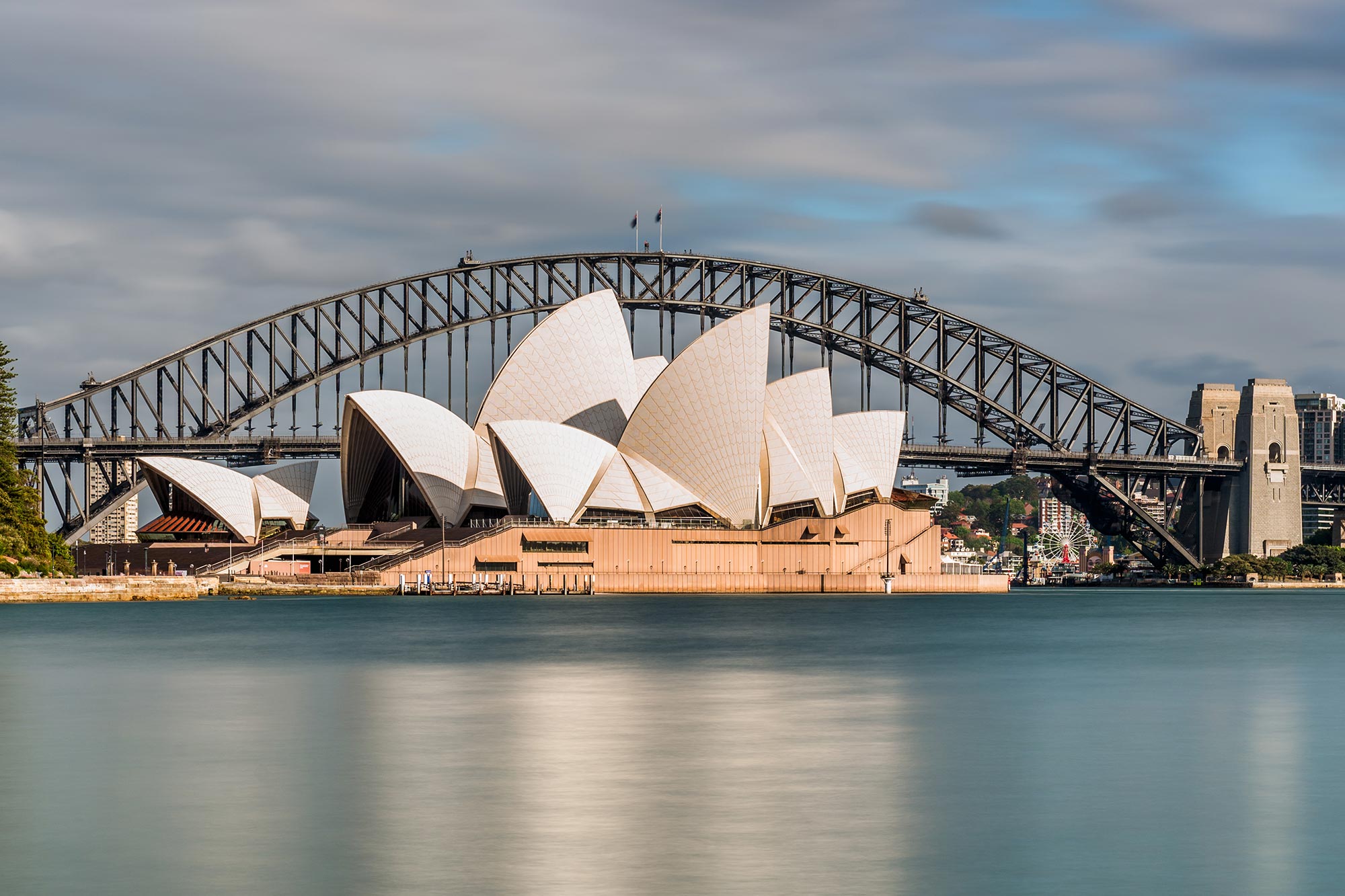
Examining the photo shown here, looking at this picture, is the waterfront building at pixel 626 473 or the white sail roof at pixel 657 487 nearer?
the waterfront building at pixel 626 473

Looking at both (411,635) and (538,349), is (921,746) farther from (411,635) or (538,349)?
(538,349)

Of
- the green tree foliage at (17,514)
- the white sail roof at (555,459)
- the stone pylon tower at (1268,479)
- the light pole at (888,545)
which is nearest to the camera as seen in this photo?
the green tree foliage at (17,514)

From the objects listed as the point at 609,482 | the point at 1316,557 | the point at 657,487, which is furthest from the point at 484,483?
the point at 1316,557

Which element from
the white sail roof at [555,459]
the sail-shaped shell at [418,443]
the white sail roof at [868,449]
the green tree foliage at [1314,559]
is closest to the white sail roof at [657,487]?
the white sail roof at [555,459]

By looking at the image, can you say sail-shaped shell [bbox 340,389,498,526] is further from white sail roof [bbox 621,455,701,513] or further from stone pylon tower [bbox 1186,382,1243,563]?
stone pylon tower [bbox 1186,382,1243,563]

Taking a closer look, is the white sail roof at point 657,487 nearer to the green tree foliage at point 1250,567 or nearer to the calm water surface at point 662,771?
the calm water surface at point 662,771

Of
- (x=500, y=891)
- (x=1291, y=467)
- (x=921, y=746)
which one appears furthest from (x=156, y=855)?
(x=1291, y=467)

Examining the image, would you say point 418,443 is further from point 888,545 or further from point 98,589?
point 888,545
